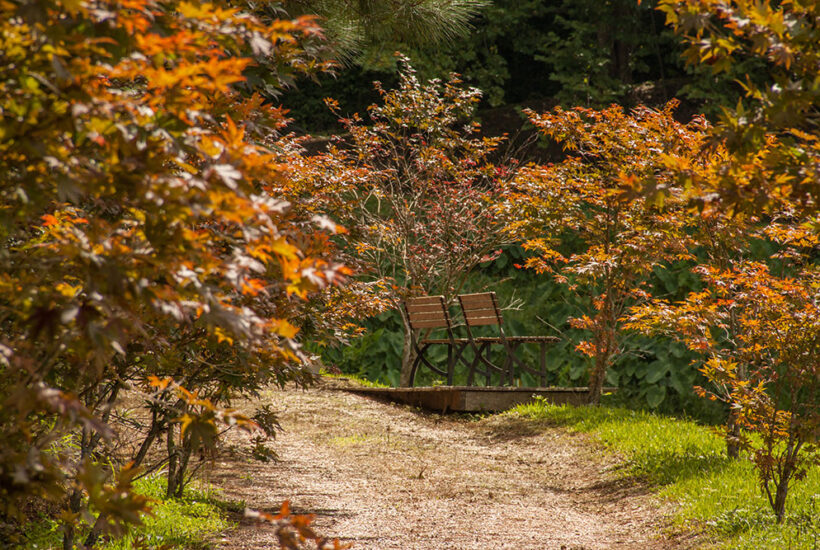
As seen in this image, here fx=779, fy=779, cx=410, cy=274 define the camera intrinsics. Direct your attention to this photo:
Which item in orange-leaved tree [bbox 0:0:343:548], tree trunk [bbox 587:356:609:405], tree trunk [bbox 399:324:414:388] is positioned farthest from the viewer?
tree trunk [bbox 399:324:414:388]

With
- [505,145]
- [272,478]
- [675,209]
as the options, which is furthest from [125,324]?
[505,145]

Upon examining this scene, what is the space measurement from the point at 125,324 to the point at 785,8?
1.93 m

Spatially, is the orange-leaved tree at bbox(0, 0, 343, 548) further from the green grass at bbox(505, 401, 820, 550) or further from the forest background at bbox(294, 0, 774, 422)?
the forest background at bbox(294, 0, 774, 422)

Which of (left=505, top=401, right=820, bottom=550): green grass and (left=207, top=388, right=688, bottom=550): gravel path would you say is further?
(left=207, top=388, right=688, bottom=550): gravel path

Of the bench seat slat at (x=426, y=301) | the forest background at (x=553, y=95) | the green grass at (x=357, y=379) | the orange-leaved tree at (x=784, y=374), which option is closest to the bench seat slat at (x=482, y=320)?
the bench seat slat at (x=426, y=301)

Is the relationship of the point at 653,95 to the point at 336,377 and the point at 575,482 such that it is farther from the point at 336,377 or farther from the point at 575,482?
the point at 575,482

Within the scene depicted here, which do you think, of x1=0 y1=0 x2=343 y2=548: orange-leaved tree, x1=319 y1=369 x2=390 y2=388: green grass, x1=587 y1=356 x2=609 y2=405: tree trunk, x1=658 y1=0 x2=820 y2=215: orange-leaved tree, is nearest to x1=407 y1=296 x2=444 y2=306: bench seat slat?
x1=319 y1=369 x2=390 y2=388: green grass

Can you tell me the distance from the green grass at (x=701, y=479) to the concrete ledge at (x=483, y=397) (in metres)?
0.51

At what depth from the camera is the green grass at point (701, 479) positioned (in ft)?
12.1

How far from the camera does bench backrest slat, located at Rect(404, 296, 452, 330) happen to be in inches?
324

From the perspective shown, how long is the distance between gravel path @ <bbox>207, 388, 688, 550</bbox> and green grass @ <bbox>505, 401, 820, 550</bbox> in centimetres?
16

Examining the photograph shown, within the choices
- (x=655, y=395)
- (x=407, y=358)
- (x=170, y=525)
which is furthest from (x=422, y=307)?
(x=170, y=525)

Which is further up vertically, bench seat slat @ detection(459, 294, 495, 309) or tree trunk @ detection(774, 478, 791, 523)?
bench seat slat @ detection(459, 294, 495, 309)

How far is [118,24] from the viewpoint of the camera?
4.89 feet
